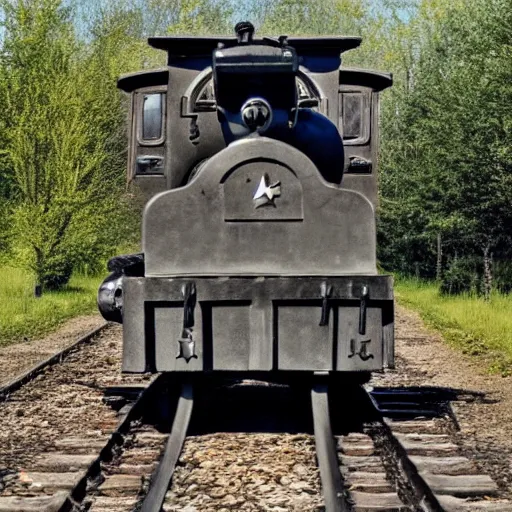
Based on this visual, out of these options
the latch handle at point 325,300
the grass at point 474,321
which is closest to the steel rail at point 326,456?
the latch handle at point 325,300

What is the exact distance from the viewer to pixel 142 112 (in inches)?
269

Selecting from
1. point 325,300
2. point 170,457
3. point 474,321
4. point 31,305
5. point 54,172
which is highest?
point 54,172

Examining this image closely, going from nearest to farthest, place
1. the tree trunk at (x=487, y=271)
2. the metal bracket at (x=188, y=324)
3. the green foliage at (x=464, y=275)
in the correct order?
the metal bracket at (x=188, y=324), the tree trunk at (x=487, y=271), the green foliage at (x=464, y=275)

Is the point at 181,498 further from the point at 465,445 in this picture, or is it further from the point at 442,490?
the point at 465,445

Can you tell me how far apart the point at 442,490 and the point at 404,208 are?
1832 cm

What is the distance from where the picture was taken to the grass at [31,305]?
14.1m

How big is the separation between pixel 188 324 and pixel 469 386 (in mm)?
4648

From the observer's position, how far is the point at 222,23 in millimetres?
46156

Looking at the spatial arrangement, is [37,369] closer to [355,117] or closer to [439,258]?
[355,117]

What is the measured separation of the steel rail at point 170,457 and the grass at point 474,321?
5.17 meters

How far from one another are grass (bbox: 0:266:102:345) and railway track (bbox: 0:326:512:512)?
22.5ft

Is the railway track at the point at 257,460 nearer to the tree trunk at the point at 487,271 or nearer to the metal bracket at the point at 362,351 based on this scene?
the metal bracket at the point at 362,351

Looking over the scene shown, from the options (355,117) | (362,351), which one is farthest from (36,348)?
(362,351)

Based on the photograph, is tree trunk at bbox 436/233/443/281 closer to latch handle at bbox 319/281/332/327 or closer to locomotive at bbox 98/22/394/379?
locomotive at bbox 98/22/394/379
